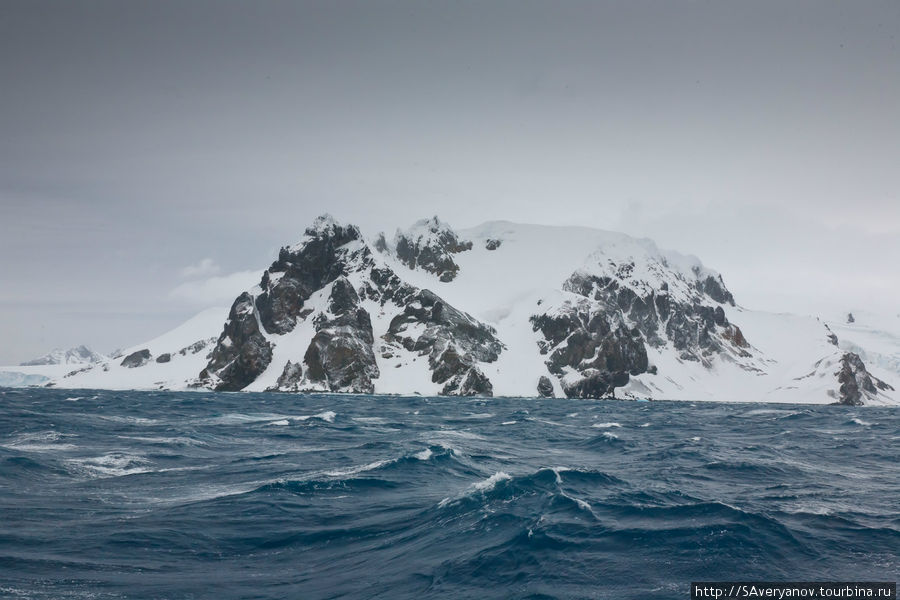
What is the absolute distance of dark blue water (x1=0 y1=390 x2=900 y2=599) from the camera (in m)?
16.6

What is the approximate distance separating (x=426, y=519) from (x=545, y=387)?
569ft

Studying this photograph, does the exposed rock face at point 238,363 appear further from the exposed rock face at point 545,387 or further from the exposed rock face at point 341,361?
the exposed rock face at point 545,387

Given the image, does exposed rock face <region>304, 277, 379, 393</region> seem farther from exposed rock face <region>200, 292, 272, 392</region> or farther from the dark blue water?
the dark blue water

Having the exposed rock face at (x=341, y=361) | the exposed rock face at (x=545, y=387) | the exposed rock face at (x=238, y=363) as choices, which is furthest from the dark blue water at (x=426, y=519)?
the exposed rock face at (x=545, y=387)

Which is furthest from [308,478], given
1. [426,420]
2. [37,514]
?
[426,420]

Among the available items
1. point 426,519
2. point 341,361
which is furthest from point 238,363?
point 426,519

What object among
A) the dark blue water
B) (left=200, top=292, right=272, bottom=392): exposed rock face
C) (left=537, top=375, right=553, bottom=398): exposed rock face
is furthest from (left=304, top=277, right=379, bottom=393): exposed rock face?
the dark blue water

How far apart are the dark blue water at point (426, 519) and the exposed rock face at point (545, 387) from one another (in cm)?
14866

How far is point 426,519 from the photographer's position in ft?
75.5

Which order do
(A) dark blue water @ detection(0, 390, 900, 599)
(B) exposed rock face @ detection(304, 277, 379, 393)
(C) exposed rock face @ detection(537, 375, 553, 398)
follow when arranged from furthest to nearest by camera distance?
(C) exposed rock face @ detection(537, 375, 553, 398), (B) exposed rock face @ detection(304, 277, 379, 393), (A) dark blue water @ detection(0, 390, 900, 599)

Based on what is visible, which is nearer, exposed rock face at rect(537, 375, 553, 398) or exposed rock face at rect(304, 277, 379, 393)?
exposed rock face at rect(304, 277, 379, 393)

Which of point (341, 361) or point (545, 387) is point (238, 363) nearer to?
point (341, 361)

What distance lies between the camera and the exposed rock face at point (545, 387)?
7509 inches

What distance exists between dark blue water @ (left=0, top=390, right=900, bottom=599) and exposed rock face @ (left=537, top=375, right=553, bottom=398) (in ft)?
488
